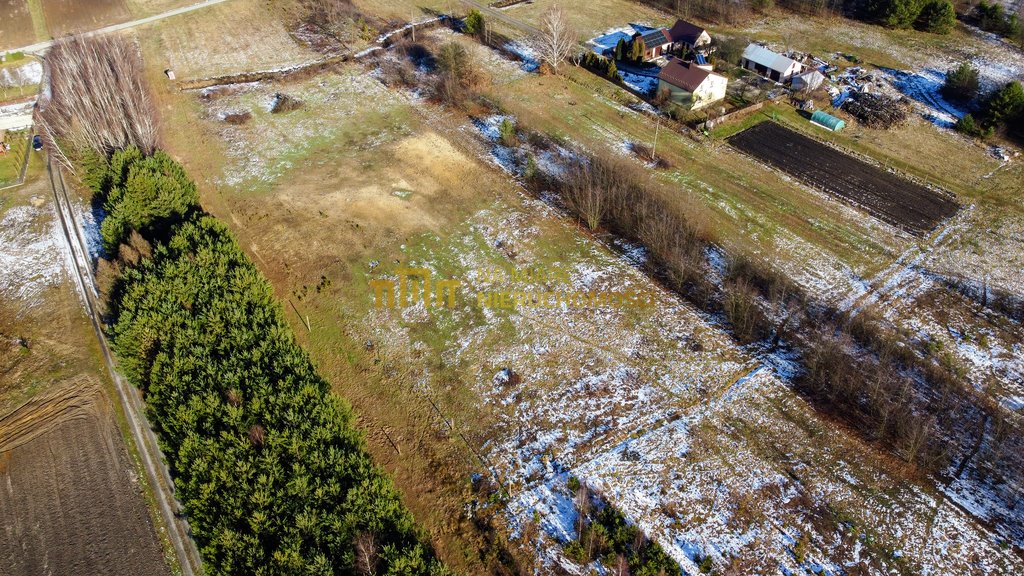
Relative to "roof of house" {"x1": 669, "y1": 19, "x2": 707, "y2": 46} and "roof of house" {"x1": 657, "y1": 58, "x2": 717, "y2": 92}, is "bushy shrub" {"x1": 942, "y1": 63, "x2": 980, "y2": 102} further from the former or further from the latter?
"roof of house" {"x1": 669, "y1": 19, "x2": 707, "y2": 46}

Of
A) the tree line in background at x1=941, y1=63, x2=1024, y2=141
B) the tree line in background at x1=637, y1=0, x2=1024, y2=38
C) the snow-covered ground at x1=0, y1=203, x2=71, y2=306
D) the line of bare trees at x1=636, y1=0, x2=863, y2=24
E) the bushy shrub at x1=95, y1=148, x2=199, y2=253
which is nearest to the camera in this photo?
the bushy shrub at x1=95, y1=148, x2=199, y2=253

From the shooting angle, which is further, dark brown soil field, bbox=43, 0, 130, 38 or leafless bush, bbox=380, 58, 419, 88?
dark brown soil field, bbox=43, 0, 130, 38

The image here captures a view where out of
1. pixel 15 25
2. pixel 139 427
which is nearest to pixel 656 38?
pixel 139 427

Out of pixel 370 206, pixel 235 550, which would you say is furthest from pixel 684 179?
pixel 235 550

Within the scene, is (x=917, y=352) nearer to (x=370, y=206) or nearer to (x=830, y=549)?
(x=830, y=549)

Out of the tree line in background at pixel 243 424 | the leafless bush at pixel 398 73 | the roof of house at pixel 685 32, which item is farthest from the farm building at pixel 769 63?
the tree line in background at pixel 243 424

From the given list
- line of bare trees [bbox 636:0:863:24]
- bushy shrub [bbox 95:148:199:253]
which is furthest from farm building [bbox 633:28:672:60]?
bushy shrub [bbox 95:148:199:253]
